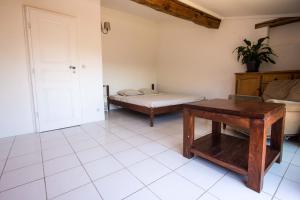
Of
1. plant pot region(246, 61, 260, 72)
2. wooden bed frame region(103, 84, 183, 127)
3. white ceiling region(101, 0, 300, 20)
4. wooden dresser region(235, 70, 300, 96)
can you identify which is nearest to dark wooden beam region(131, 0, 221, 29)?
white ceiling region(101, 0, 300, 20)

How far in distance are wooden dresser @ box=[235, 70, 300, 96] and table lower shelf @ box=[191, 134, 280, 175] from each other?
64.1 inches

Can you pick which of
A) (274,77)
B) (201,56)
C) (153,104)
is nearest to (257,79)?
(274,77)

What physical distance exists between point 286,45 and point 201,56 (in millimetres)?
1795

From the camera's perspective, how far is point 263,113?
1351 millimetres

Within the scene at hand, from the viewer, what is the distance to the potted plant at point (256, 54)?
3.31m

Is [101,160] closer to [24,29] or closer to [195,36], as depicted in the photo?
[24,29]

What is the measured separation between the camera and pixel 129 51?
503 cm

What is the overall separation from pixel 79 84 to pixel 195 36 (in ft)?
10.7

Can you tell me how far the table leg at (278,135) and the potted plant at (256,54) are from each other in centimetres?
190

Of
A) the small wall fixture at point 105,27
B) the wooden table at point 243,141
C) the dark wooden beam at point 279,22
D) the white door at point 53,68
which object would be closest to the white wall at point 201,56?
the dark wooden beam at point 279,22

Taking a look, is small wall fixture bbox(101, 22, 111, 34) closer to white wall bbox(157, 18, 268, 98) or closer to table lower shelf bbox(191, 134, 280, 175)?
white wall bbox(157, 18, 268, 98)

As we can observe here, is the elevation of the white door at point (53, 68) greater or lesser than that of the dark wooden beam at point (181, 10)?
lesser

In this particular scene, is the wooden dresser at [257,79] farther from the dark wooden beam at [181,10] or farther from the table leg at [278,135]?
the table leg at [278,135]

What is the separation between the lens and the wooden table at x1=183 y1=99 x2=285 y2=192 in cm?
139
